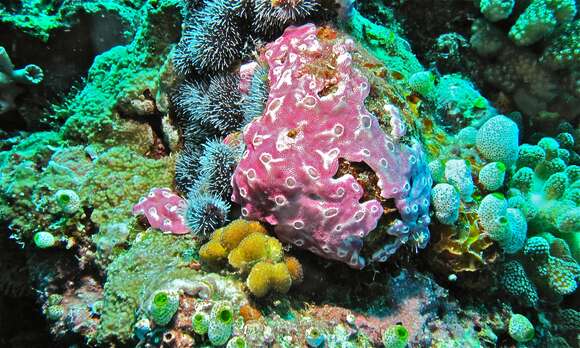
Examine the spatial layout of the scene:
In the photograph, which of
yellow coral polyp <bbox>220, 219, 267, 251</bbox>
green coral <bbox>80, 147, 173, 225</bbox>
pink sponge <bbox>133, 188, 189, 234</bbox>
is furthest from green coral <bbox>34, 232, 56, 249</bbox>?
yellow coral polyp <bbox>220, 219, 267, 251</bbox>

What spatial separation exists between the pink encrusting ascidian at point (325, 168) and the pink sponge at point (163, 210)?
760 mm

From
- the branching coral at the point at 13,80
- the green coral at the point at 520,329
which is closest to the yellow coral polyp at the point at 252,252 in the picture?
the green coral at the point at 520,329

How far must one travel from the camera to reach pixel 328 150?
8.96ft

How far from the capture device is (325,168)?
269cm

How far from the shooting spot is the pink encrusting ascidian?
2.68 metres

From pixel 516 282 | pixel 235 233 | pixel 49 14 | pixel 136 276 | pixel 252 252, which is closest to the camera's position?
pixel 252 252

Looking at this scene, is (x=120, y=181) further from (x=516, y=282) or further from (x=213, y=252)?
(x=516, y=282)

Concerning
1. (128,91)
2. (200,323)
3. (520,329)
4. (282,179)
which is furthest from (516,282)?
(128,91)

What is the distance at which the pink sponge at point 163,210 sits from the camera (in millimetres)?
3416

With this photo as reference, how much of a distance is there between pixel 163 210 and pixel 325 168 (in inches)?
66.2

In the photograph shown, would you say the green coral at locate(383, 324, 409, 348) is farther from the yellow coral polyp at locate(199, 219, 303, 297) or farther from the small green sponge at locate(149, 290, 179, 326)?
the small green sponge at locate(149, 290, 179, 326)

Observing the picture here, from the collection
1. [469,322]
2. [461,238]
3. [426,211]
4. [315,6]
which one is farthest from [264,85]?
[469,322]

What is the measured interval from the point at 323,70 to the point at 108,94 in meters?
2.68

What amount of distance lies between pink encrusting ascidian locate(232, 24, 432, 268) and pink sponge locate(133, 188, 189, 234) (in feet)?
2.49
